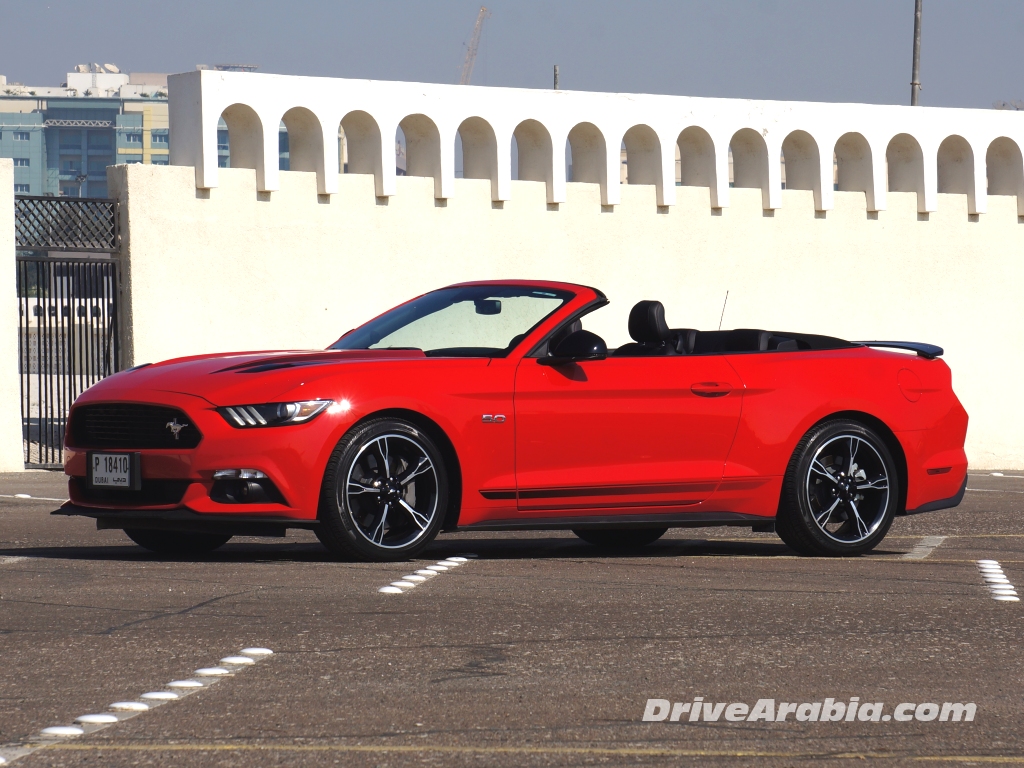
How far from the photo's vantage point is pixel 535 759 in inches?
161

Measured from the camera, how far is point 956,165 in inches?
906

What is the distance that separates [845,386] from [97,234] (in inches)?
431

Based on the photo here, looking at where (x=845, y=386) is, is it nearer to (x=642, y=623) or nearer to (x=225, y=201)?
(x=642, y=623)

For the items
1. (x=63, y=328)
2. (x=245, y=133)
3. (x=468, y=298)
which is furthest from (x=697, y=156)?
(x=468, y=298)

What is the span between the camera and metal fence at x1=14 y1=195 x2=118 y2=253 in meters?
17.4

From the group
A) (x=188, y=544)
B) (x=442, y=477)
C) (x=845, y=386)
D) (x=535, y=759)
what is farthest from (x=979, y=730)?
(x=188, y=544)

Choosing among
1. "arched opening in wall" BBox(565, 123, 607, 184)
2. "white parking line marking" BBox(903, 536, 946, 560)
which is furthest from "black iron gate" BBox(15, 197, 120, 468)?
"white parking line marking" BBox(903, 536, 946, 560)

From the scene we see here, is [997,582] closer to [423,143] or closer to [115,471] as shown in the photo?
[115,471]

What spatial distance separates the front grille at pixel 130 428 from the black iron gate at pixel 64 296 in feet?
30.1

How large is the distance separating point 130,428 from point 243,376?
610mm

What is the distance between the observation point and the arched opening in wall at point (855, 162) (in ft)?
72.5

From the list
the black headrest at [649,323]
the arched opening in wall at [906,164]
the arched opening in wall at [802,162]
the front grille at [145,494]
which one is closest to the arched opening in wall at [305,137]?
the arched opening in wall at [802,162]

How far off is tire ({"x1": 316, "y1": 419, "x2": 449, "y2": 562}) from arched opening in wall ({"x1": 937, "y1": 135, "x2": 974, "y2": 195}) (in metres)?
16.5

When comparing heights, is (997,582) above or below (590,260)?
below
